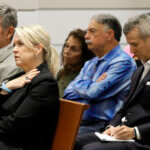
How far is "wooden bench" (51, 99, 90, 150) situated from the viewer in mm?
2435

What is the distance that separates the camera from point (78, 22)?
4.86 m

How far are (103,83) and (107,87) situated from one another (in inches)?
1.7

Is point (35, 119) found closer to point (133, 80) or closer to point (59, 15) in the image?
point (133, 80)

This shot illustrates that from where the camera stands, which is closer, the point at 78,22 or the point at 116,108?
the point at 116,108

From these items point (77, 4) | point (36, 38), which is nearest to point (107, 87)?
point (36, 38)

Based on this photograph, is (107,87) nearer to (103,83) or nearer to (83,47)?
(103,83)

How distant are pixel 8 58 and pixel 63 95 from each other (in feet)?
1.88

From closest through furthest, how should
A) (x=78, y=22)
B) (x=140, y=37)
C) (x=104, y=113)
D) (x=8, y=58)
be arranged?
(x=140, y=37) → (x=104, y=113) → (x=8, y=58) → (x=78, y=22)

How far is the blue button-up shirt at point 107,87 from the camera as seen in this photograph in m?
3.02

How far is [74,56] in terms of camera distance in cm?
367

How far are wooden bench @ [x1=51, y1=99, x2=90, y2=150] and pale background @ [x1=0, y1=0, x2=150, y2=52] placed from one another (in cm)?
235

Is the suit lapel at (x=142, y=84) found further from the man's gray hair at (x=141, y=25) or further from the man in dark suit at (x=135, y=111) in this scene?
the man's gray hair at (x=141, y=25)

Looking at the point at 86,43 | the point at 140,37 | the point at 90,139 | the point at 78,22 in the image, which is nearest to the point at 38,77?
the point at 90,139

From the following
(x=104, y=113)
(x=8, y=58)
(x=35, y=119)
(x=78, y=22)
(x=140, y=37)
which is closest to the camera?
(x=35, y=119)
